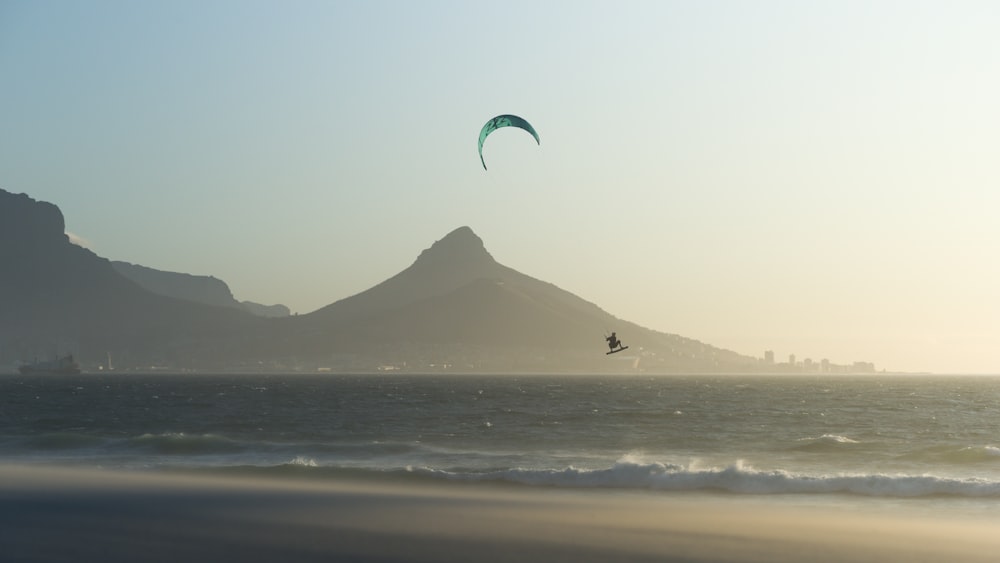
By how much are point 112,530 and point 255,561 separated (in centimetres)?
585

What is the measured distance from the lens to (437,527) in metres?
29.8

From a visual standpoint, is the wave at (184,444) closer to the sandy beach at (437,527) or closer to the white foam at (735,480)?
the sandy beach at (437,527)

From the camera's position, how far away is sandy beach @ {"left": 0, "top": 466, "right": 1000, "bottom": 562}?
1020 inches

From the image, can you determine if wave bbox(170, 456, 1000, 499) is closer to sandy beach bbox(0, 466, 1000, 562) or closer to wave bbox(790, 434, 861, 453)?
sandy beach bbox(0, 466, 1000, 562)

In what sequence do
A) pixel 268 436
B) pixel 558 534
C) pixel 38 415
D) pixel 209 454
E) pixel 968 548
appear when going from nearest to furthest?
pixel 968 548, pixel 558 534, pixel 209 454, pixel 268 436, pixel 38 415

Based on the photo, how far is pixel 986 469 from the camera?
144 feet

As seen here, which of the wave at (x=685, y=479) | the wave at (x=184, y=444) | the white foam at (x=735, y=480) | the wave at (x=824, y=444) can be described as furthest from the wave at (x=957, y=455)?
the wave at (x=184, y=444)

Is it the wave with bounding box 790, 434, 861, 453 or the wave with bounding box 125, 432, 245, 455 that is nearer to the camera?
the wave with bounding box 125, 432, 245, 455

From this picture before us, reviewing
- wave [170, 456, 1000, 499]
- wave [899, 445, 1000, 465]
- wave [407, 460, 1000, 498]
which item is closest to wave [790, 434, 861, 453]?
wave [899, 445, 1000, 465]

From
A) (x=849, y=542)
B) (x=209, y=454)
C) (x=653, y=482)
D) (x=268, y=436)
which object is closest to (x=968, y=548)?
(x=849, y=542)

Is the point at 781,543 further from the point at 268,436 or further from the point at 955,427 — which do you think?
→ the point at 955,427

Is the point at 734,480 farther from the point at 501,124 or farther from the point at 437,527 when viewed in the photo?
the point at 501,124

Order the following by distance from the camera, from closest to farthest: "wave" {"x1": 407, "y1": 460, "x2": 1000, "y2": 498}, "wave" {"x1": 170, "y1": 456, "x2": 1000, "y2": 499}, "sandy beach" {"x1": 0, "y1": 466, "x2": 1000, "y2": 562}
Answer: "sandy beach" {"x1": 0, "y1": 466, "x2": 1000, "y2": 562} < "wave" {"x1": 407, "y1": 460, "x2": 1000, "y2": 498} < "wave" {"x1": 170, "y1": 456, "x2": 1000, "y2": 499}

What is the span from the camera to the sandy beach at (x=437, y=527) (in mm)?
25906
